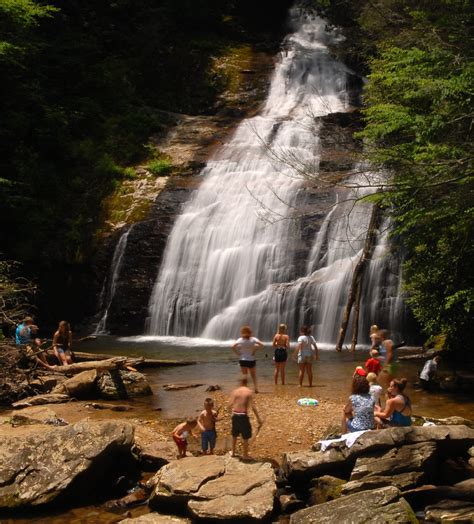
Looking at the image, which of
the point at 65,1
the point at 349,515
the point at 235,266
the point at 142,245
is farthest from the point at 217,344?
the point at 65,1

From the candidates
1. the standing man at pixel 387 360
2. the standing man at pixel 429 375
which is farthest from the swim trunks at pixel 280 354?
the standing man at pixel 429 375

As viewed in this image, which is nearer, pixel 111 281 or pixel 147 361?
pixel 147 361

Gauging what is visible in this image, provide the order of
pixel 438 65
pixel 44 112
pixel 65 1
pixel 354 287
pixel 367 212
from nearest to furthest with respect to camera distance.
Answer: pixel 438 65 → pixel 354 287 → pixel 367 212 → pixel 44 112 → pixel 65 1

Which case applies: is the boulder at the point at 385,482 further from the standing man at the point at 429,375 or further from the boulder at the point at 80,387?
the boulder at the point at 80,387

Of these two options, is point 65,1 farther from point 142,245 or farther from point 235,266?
point 235,266

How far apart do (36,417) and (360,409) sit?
19.8 ft

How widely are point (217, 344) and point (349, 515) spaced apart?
1505 cm

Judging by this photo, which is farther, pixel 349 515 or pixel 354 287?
pixel 354 287

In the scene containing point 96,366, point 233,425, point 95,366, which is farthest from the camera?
point 95,366

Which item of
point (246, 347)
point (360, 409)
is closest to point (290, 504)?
point (360, 409)

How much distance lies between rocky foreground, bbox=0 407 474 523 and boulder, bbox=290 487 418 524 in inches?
0.5

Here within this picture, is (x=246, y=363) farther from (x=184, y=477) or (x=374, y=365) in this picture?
(x=184, y=477)

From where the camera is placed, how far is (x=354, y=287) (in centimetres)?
2098

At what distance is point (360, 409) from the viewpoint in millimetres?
9953
